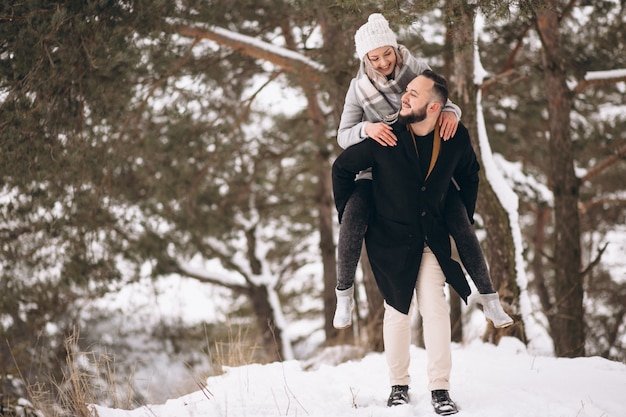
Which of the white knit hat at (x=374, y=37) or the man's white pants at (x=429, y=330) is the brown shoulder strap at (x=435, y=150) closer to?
the man's white pants at (x=429, y=330)

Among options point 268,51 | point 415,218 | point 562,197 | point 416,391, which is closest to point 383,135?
point 415,218

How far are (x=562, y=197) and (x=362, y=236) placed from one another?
16.7 ft

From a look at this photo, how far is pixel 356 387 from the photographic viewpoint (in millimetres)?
3764

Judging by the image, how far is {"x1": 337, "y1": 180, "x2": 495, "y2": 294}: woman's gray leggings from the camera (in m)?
3.23

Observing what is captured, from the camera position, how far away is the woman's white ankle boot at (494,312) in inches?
126

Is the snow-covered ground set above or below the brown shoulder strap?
below

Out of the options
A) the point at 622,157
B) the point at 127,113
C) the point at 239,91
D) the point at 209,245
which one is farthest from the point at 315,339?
the point at 127,113

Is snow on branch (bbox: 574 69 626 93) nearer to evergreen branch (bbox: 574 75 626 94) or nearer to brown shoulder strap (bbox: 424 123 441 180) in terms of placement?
evergreen branch (bbox: 574 75 626 94)

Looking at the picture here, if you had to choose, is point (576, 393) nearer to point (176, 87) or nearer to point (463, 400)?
point (463, 400)

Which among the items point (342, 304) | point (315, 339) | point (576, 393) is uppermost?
point (342, 304)

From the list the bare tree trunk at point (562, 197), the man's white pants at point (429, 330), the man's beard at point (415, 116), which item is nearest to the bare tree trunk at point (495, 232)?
the bare tree trunk at point (562, 197)

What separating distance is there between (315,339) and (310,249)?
6.42 feet

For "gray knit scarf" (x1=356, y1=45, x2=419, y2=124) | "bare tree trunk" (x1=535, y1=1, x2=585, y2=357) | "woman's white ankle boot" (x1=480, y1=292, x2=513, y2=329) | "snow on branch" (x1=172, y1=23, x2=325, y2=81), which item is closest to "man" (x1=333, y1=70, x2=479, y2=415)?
"woman's white ankle boot" (x1=480, y1=292, x2=513, y2=329)

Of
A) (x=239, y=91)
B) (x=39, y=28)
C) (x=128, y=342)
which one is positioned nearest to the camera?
(x=39, y=28)
